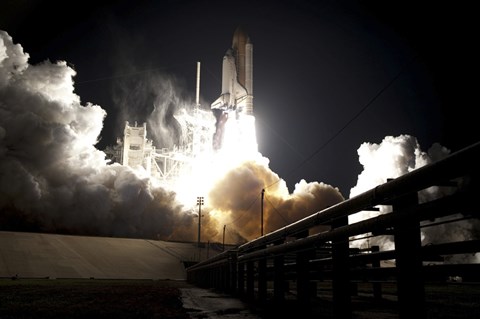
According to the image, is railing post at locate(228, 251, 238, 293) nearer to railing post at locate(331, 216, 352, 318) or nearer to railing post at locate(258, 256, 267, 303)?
railing post at locate(258, 256, 267, 303)

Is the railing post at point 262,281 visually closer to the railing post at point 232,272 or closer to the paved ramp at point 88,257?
the railing post at point 232,272

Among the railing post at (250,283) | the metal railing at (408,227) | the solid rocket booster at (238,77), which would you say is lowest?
the railing post at (250,283)

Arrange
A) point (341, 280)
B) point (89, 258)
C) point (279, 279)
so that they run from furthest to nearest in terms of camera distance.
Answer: point (89, 258) < point (279, 279) < point (341, 280)

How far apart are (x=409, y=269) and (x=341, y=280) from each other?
1.55 metres

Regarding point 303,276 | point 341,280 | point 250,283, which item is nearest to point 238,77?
point 250,283

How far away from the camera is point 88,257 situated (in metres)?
48.8

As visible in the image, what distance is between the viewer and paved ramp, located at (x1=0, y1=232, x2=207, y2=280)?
41.8 meters

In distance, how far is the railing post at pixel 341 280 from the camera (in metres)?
5.52

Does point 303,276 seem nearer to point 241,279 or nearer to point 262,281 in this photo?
point 262,281

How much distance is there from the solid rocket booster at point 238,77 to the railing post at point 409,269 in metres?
71.0

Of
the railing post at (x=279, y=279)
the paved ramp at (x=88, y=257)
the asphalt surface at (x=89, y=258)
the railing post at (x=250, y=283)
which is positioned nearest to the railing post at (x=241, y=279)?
the railing post at (x=250, y=283)

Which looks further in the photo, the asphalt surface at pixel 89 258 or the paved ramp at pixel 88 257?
the paved ramp at pixel 88 257

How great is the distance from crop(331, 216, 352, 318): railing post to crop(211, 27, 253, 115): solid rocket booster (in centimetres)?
6965

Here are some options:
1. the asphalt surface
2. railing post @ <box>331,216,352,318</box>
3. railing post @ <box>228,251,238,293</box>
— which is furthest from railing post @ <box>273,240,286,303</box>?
the asphalt surface
